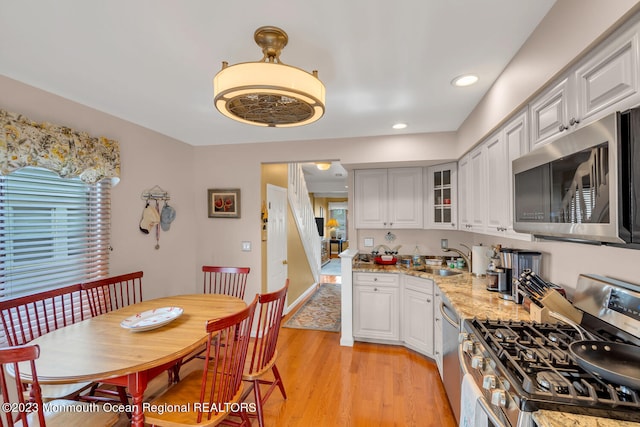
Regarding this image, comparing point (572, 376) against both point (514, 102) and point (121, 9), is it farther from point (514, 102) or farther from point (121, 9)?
point (121, 9)

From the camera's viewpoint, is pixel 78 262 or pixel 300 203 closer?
pixel 78 262

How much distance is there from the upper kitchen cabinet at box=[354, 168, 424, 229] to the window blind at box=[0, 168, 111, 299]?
8.91ft

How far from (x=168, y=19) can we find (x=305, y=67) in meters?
0.78

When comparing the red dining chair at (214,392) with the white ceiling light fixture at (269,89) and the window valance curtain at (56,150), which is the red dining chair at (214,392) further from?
the window valance curtain at (56,150)

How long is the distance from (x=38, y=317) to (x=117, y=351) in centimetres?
84

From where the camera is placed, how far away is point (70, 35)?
146cm

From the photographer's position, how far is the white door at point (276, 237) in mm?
3846

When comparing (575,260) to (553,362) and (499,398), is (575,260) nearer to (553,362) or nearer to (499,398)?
(553,362)

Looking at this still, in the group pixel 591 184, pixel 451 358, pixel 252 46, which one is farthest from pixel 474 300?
pixel 252 46

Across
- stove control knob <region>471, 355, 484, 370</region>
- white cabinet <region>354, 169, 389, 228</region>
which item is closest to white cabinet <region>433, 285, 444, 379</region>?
white cabinet <region>354, 169, 389, 228</region>

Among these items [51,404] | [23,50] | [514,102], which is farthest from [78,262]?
[514,102]

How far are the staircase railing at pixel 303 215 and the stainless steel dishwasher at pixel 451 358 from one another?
3230mm

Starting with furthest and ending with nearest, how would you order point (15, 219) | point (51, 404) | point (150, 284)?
point (150, 284) < point (15, 219) < point (51, 404)

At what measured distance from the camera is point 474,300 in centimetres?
194
